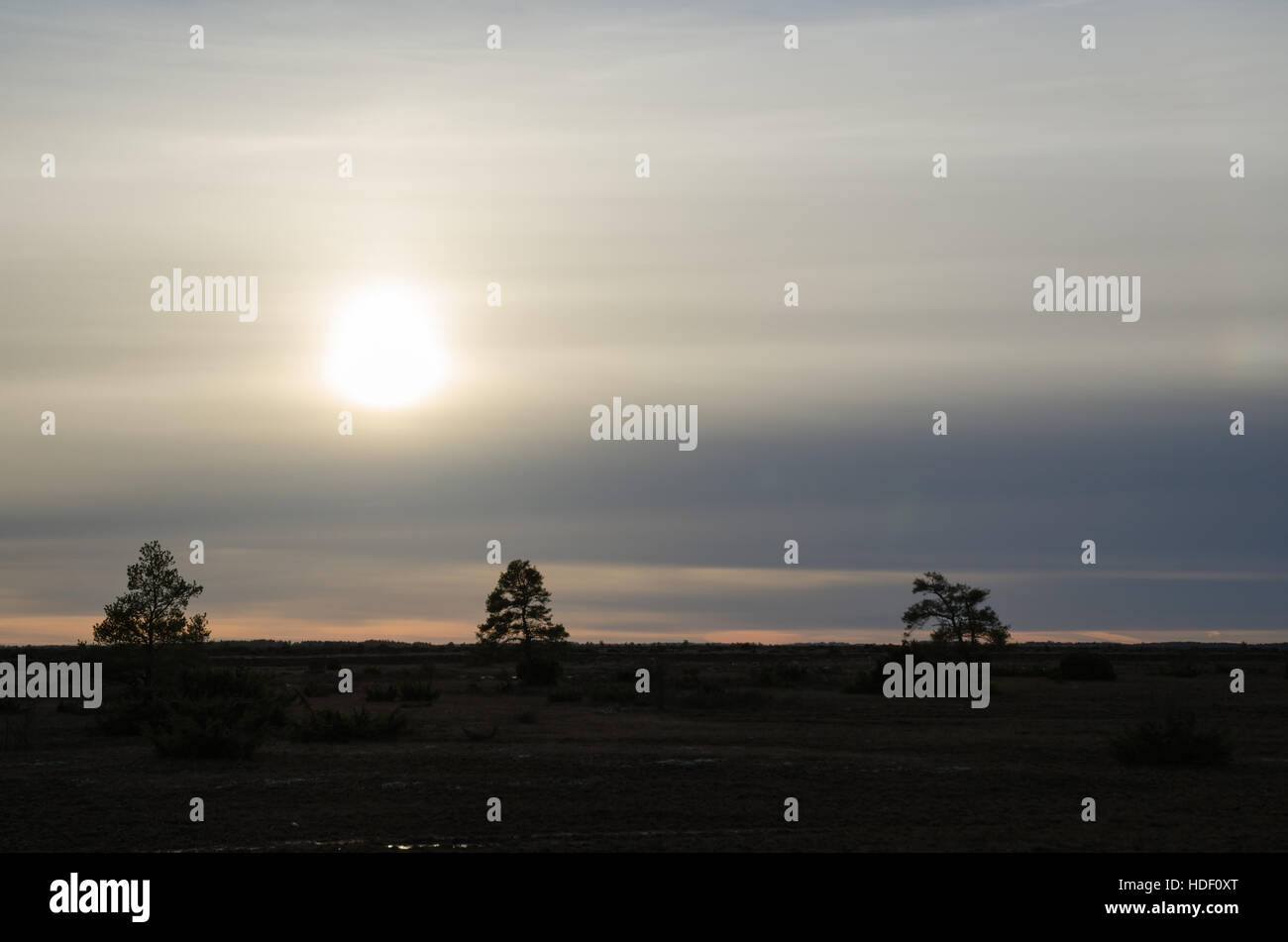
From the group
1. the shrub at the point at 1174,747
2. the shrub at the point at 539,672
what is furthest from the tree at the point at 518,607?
the shrub at the point at 1174,747

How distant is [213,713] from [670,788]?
1232 cm

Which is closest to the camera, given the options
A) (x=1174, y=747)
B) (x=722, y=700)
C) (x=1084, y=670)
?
(x=1174, y=747)

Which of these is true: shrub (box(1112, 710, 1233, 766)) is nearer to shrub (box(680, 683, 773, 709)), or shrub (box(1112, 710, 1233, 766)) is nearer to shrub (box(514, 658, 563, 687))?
shrub (box(680, 683, 773, 709))

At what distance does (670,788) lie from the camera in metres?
22.5

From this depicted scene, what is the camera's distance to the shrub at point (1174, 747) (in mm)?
25641

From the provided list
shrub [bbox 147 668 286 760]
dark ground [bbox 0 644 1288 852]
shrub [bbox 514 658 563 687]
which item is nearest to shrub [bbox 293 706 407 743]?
dark ground [bbox 0 644 1288 852]

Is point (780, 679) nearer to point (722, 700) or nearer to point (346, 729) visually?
point (722, 700)

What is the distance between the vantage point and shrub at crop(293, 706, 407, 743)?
104 ft

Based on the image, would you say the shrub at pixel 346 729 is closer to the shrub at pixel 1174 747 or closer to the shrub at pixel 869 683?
the shrub at pixel 1174 747

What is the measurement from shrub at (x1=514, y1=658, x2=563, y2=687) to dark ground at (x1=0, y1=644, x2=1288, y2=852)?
22091mm

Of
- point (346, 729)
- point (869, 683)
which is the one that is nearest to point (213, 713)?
point (346, 729)
